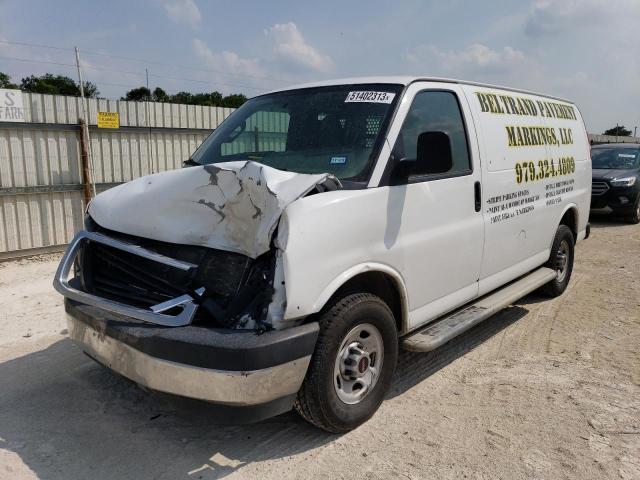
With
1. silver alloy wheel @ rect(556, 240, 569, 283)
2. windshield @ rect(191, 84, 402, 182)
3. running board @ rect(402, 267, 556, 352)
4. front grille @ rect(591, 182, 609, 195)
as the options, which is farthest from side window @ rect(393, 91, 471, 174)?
front grille @ rect(591, 182, 609, 195)

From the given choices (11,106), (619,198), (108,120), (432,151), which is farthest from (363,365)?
(619,198)

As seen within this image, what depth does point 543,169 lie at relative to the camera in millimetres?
5422

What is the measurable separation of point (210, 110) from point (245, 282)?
27.5ft

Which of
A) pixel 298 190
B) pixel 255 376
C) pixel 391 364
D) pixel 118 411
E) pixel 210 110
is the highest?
pixel 210 110

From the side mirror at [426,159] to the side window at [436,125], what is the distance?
0.28 ft

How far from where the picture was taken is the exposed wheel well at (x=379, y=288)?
3.32 m

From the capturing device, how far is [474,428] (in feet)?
11.4

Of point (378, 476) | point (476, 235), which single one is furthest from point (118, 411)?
point (476, 235)

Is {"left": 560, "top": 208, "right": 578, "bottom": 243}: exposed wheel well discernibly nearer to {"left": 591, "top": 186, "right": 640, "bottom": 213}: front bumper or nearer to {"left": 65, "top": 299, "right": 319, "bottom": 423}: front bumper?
{"left": 65, "top": 299, "right": 319, "bottom": 423}: front bumper

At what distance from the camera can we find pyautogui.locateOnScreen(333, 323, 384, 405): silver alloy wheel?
10.7 ft

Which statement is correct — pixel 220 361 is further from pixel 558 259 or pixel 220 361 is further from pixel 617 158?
pixel 617 158

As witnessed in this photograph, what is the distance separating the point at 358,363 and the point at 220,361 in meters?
0.96

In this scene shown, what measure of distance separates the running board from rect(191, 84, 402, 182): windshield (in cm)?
122

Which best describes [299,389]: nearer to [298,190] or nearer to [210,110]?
[298,190]
